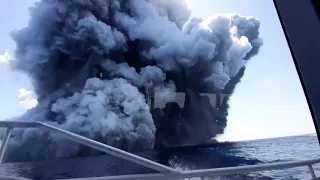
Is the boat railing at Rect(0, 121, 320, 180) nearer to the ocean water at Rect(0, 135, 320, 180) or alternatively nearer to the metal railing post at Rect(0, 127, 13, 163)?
the metal railing post at Rect(0, 127, 13, 163)

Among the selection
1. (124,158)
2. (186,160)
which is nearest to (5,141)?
(124,158)

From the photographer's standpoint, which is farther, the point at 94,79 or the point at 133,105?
the point at 94,79

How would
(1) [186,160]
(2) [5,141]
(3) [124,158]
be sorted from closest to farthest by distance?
1. (3) [124,158]
2. (2) [5,141]
3. (1) [186,160]

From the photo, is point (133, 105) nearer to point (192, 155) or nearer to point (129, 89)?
point (129, 89)

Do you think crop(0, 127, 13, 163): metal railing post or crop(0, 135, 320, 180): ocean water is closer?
crop(0, 127, 13, 163): metal railing post

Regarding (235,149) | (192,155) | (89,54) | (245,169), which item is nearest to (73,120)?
(89,54)

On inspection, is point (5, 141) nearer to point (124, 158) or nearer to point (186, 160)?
point (124, 158)

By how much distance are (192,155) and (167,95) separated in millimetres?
4685

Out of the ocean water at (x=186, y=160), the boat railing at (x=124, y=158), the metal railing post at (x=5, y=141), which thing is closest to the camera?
the boat railing at (x=124, y=158)

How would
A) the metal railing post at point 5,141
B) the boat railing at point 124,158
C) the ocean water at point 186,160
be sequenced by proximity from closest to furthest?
the boat railing at point 124,158 → the metal railing post at point 5,141 → the ocean water at point 186,160

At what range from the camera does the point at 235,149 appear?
383 inches

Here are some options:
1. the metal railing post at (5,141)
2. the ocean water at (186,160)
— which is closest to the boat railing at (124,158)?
Answer: the metal railing post at (5,141)

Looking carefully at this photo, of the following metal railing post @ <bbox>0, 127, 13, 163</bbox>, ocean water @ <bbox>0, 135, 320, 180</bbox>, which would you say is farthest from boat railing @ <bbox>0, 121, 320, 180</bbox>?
ocean water @ <bbox>0, 135, 320, 180</bbox>

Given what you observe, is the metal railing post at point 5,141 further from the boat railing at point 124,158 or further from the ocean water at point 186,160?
the ocean water at point 186,160
